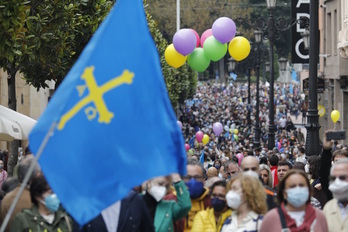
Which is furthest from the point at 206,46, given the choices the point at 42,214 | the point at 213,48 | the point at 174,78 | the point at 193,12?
the point at 193,12

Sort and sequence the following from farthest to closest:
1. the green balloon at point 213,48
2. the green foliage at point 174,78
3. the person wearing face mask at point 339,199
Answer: the green foliage at point 174,78, the green balloon at point 213,48, the person wearing face mask at point 339,199

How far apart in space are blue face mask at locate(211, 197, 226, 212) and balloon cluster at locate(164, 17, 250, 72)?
43.4ft

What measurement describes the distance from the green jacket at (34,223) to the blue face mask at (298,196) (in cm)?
165

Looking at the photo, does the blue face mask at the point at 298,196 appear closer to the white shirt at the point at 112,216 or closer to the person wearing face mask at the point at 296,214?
the person wearing face mask at the point at 296,214

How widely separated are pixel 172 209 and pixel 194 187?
540 mm

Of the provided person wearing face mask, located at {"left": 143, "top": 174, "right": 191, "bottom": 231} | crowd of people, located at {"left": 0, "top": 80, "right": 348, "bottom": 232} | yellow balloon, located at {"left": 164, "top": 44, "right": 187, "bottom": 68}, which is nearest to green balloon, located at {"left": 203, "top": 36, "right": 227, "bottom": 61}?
yellow balloon, located at {"left": 164, "top": 44, "right": 187, "bottom": 68}

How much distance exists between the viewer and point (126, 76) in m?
6.86

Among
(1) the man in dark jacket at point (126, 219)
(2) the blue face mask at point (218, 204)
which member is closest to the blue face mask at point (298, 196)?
(2) the blue face mask at point (218, 204)

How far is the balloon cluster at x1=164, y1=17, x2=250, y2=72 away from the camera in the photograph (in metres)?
22.0

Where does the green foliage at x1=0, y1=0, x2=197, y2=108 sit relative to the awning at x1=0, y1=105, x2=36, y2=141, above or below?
above

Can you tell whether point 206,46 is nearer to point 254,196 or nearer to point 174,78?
point 254,196

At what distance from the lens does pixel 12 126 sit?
18.3 m

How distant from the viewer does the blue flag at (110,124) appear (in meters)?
6.54

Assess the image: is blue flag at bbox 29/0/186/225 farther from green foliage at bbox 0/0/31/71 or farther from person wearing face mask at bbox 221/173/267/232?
green foliage at bbox 0/0/31/71
